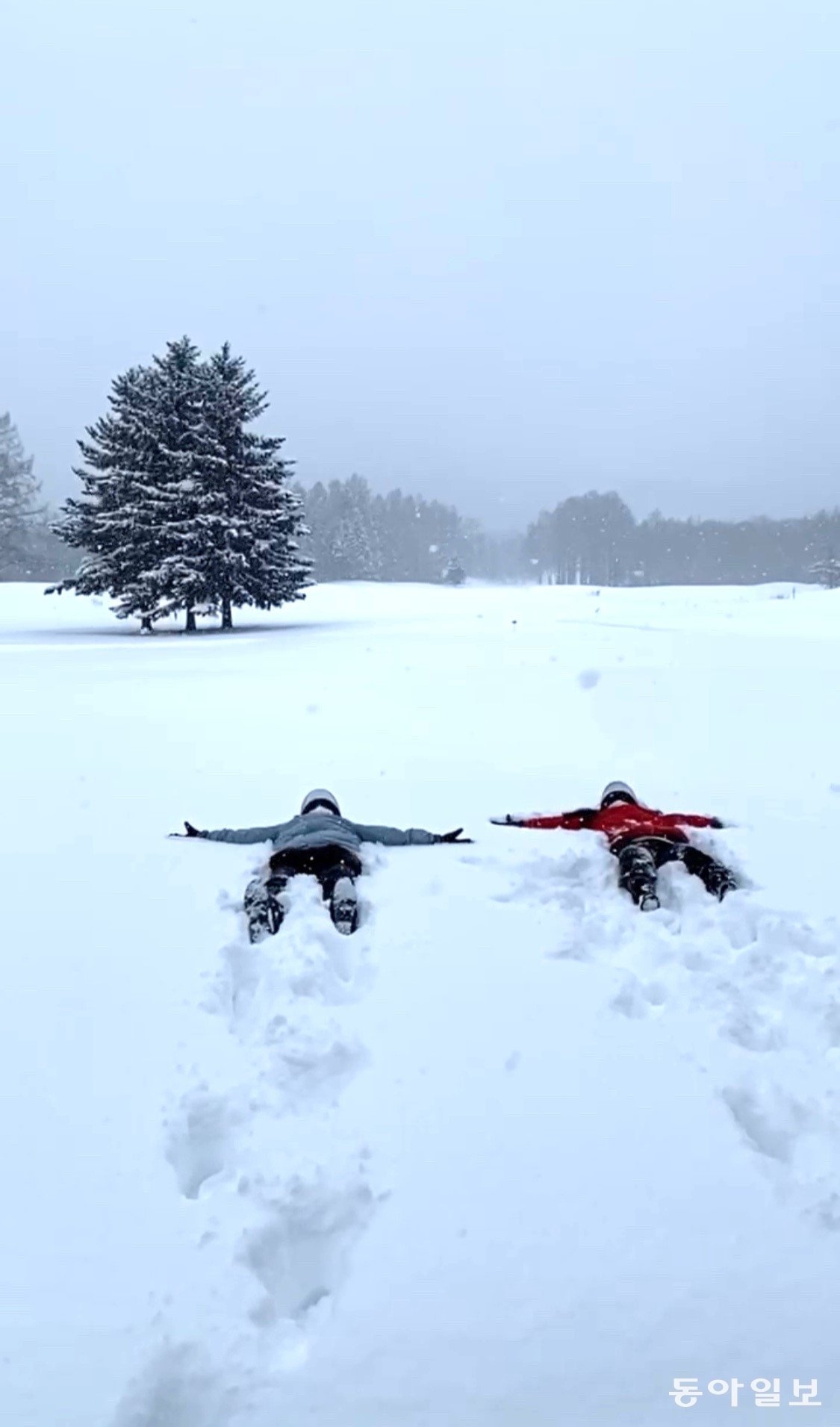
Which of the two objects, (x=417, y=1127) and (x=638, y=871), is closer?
(x=417, y=1127)

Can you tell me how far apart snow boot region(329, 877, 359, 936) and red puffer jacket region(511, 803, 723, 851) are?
1729 millimetres

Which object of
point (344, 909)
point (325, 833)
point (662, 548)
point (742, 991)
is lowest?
point (742, 991)

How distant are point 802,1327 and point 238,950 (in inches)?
101

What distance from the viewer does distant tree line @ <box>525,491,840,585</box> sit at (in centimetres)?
7675

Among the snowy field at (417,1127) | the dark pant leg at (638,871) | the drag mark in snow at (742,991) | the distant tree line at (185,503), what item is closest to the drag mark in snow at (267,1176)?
the snowy field at (417,1127)

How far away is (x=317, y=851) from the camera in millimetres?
4672

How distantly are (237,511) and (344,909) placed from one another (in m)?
20.0

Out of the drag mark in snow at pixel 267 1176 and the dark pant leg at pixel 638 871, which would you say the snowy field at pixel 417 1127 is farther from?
the dark pant leg at pixel 638 871

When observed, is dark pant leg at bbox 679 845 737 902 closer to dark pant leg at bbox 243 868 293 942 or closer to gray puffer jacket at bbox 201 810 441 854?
gray puffer jacket at bbox 201 810 441 854

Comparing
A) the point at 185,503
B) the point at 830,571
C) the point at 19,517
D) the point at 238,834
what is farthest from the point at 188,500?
the point at 830,571

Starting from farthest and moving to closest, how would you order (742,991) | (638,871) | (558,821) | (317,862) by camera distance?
(558,821), (317,862), (638,871), (742,991)

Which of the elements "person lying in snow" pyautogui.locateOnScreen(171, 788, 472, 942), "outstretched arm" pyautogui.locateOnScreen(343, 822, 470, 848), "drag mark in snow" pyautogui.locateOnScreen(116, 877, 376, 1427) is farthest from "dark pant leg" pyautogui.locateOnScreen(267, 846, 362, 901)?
"drag mark in snow" pyautogui.locateOnScreen(116, 877, 376, 1427)

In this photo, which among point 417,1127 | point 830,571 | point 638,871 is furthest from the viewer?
point 830,571

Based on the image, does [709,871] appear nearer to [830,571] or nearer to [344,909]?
[344,909]
